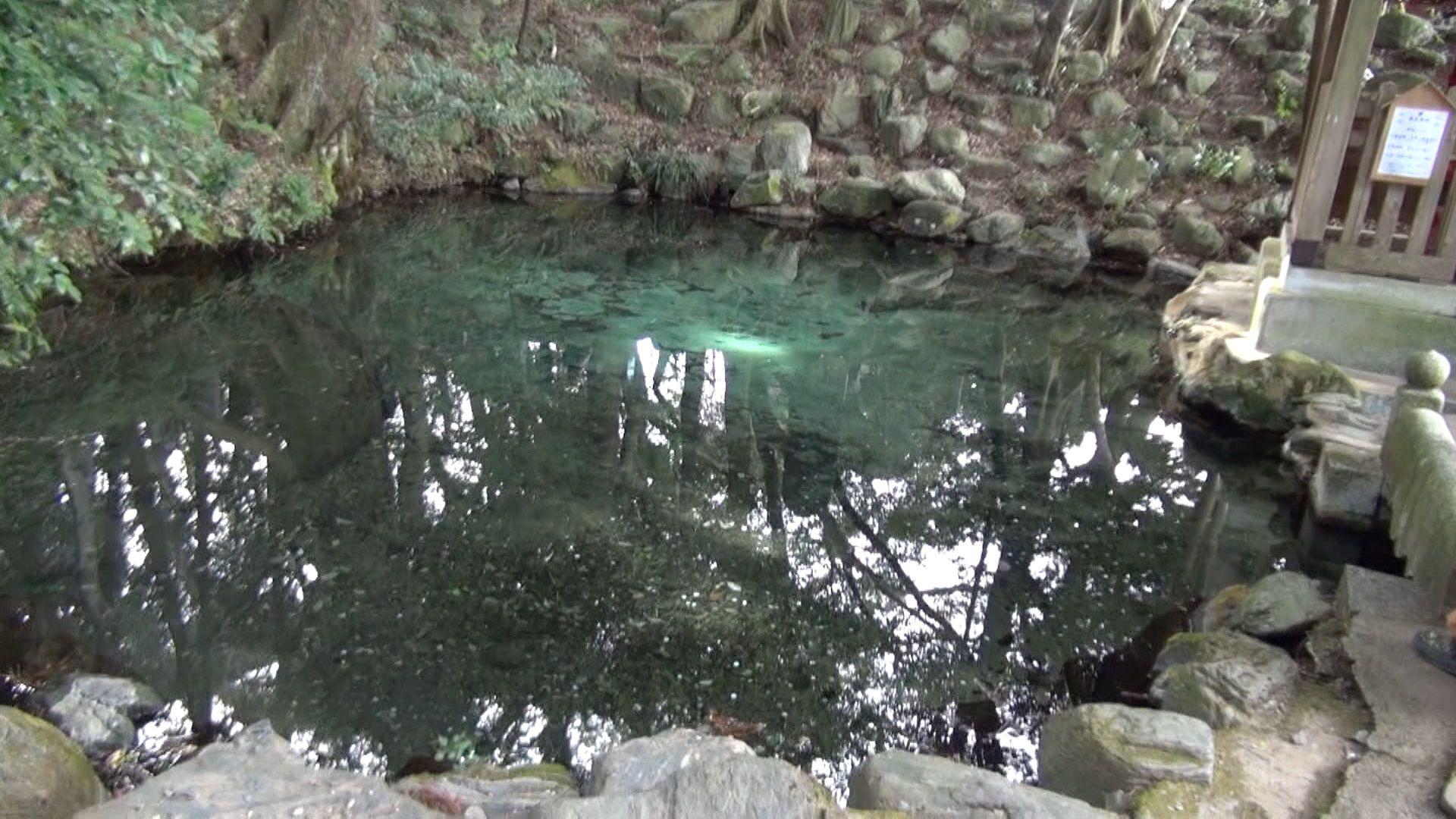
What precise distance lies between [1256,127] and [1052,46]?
3.12 metres

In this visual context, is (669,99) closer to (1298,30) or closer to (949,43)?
(949,43)

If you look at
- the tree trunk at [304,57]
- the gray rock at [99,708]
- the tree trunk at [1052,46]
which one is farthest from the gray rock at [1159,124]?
the gray rock at [99,708]

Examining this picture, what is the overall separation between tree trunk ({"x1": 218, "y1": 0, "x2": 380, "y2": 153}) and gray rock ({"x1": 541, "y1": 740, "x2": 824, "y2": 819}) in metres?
10.3

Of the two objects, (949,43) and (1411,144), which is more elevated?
(949,43)

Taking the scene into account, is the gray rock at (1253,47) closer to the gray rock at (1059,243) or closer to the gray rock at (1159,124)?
the gray rock at (1159,124)

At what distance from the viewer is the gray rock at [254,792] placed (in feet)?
8.03

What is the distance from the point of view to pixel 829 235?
13.3 m

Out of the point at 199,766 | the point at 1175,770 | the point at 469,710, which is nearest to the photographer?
the point at 199,766

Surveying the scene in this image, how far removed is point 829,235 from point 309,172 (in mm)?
6257

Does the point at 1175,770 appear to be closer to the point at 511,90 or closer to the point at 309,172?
the point at 309,172

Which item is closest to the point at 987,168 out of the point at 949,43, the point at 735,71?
the point at 949,43

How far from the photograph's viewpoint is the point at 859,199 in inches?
534

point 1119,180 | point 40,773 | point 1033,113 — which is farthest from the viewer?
point 1033,113

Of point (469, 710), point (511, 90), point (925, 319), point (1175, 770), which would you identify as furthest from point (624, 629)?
point (511, 90)
